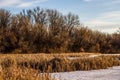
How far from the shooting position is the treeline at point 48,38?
46.7 metres

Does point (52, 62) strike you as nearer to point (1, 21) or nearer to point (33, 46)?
point (33, 46)

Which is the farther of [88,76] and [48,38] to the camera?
[48,38]

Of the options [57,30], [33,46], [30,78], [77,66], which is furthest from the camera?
[57,30]

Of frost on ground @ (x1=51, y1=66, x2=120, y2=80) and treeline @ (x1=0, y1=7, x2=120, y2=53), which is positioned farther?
treeline @ (x1=0, y1=7, x2=120, y2=53)

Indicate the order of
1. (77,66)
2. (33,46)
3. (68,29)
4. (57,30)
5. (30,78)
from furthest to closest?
(68,29) → (57,30) → (33,46) → (77,66) → (30,78)

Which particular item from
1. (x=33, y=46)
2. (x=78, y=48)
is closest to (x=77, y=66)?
(x=33, y=46)

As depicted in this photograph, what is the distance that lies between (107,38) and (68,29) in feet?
24.8

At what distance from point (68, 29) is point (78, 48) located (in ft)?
27.6

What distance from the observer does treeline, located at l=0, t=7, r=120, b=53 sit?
46656 millimetres

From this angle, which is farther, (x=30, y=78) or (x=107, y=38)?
(x=107, y=38)

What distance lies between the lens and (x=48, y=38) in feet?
164

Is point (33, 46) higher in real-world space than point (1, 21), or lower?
lower

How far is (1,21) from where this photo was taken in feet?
165

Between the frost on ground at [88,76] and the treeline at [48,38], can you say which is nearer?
the frost on ground at [88,76]
